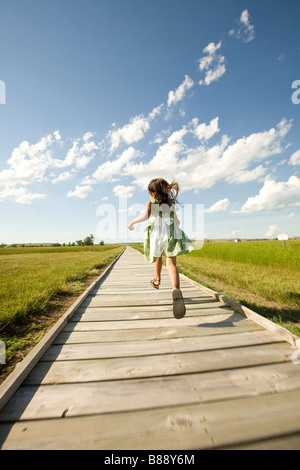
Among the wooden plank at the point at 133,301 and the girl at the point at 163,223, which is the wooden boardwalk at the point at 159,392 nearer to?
the wooden plank at the point at 133,301

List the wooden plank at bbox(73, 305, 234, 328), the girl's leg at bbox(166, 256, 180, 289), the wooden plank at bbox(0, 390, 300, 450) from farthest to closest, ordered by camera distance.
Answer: the wooden plank at bbox(73, 305, 234, 328), the girl's leg at bbox(166, 256, 180, 289), the wooden plank at bbox(0, 390, 300, 450)

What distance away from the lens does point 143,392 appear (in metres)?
1.26

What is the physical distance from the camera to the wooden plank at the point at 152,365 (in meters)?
1.44

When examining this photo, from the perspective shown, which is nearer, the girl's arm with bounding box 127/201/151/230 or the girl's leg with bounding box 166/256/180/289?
the girl's leg with bounding box 166/256/180/289

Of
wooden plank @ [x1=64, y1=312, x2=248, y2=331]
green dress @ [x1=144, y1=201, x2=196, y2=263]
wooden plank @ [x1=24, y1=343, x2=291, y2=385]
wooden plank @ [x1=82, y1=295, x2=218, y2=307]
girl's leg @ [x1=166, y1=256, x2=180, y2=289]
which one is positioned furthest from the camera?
wooden plank @ [x1=82, y1=295, x2=218, y2=307]

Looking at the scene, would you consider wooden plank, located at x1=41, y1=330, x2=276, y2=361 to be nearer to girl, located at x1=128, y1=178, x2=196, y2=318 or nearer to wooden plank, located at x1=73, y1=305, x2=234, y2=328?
wooden plank, located at x1=73, y1=305, x2=234, y2=328

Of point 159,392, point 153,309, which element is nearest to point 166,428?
point 159,392

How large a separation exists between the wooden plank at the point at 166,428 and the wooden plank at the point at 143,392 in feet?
0.17

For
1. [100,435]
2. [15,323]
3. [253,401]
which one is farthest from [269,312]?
[15,323]

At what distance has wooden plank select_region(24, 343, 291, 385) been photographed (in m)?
1.44

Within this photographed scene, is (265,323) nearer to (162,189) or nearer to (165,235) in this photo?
(165,235)

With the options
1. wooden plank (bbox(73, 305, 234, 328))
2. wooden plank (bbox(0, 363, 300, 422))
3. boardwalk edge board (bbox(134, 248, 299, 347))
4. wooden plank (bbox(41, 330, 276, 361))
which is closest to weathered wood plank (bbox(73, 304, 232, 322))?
wooden plank (bbox(73, 305, 234, 328))

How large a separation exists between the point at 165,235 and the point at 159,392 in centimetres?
187
